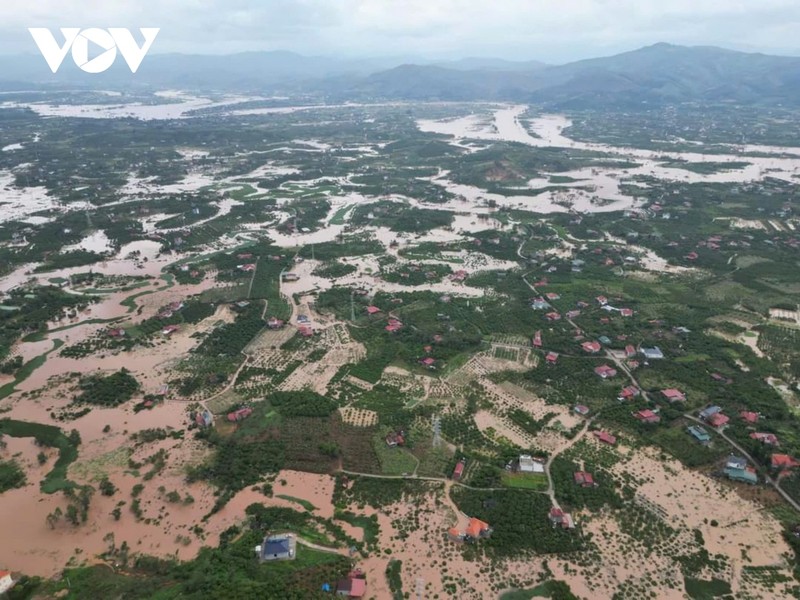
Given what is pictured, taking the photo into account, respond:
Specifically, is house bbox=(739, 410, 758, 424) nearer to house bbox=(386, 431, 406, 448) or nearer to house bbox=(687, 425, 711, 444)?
house bbox=(687, 425, 711, 444)

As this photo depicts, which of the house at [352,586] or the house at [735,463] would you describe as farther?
the house at [735,463]

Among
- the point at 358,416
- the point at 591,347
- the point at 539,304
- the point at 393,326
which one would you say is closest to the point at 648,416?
the point at 591,347

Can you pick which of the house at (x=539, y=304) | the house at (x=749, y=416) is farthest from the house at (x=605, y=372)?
the house at (x=539, y=304)

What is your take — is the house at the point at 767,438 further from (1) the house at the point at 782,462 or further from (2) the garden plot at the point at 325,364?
(2) the garden plot at the point at 325,364

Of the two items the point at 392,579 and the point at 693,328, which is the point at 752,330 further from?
the point at 392,579

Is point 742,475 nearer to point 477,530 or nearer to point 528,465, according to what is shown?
point 528,465

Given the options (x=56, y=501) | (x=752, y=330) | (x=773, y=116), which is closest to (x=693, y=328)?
(x=752, y=330)
